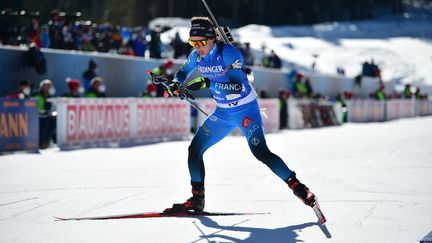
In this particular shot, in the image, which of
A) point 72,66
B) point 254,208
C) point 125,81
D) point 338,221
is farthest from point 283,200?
point 125,81

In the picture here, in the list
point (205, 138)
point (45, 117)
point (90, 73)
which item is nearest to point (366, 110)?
point (90, 73)

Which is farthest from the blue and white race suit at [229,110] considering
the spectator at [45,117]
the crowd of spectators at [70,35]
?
the crowd of spectators at [70,35]

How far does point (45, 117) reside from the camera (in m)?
15.4

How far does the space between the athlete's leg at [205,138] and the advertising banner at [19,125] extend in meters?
7.58

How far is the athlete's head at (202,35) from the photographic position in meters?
6.95

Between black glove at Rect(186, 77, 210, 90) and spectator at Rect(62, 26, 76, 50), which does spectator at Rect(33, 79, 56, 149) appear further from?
black glove at Rect(186, 77, 210, 90)

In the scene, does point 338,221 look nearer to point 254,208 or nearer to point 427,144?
point 254,208

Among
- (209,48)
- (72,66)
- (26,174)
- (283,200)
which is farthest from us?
(72,66)

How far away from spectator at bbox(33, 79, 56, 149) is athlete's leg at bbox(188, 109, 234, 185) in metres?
8.74

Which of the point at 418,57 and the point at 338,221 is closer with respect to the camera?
the point at 338,221

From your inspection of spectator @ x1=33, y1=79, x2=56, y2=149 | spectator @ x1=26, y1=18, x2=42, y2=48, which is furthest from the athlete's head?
spectator @ x1=26, y1=18, x2=42, y2=48

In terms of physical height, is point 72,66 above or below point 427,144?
above

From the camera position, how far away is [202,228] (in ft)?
20.9

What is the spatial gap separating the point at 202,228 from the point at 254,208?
122cm
